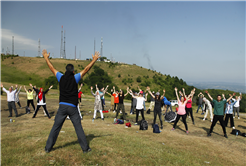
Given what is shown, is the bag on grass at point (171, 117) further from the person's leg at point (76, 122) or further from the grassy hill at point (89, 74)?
the grassy hill at point (89, 74)

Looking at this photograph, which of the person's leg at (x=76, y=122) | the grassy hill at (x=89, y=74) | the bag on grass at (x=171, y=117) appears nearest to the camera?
the person's leg at (x=76, y=122)

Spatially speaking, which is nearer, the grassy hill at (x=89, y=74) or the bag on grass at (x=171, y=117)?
the bag on grass at (x=171, y=117)

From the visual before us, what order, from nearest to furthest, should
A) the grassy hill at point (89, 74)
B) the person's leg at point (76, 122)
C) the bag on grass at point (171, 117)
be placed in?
the person's leg at point (76, 122) → the bag on grass at point (171, 117) → the grassy hill at point (89, 74)

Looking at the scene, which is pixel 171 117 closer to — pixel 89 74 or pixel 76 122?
pixel 76 122

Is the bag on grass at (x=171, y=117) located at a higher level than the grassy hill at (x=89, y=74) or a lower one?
lower

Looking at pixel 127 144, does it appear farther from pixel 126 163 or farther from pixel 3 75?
pixel 3 75

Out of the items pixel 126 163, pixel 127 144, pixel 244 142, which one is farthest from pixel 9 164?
pixel 244 142

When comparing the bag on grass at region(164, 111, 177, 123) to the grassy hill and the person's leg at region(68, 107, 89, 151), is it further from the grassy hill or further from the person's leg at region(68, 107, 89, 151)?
the grassy hill

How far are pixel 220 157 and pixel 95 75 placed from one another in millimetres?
84114

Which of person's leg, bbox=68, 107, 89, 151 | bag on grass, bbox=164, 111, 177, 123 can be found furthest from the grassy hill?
person's leg, bbox=68, 107, 89, 151

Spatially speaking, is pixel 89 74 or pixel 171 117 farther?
pixel 89 74

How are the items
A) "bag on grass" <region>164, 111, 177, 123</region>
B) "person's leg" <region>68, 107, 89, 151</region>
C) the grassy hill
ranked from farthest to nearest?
1. the grassy hill
2. "bag on grass" <region>164, 111, 177, 123</region>
3. "person's leg" <region>68, 107, 89, 151</region>

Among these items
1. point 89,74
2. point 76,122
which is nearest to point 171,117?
point 76,122

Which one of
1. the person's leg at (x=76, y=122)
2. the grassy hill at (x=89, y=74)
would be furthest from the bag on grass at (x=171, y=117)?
the grassy hill at (x=89, y=74)
